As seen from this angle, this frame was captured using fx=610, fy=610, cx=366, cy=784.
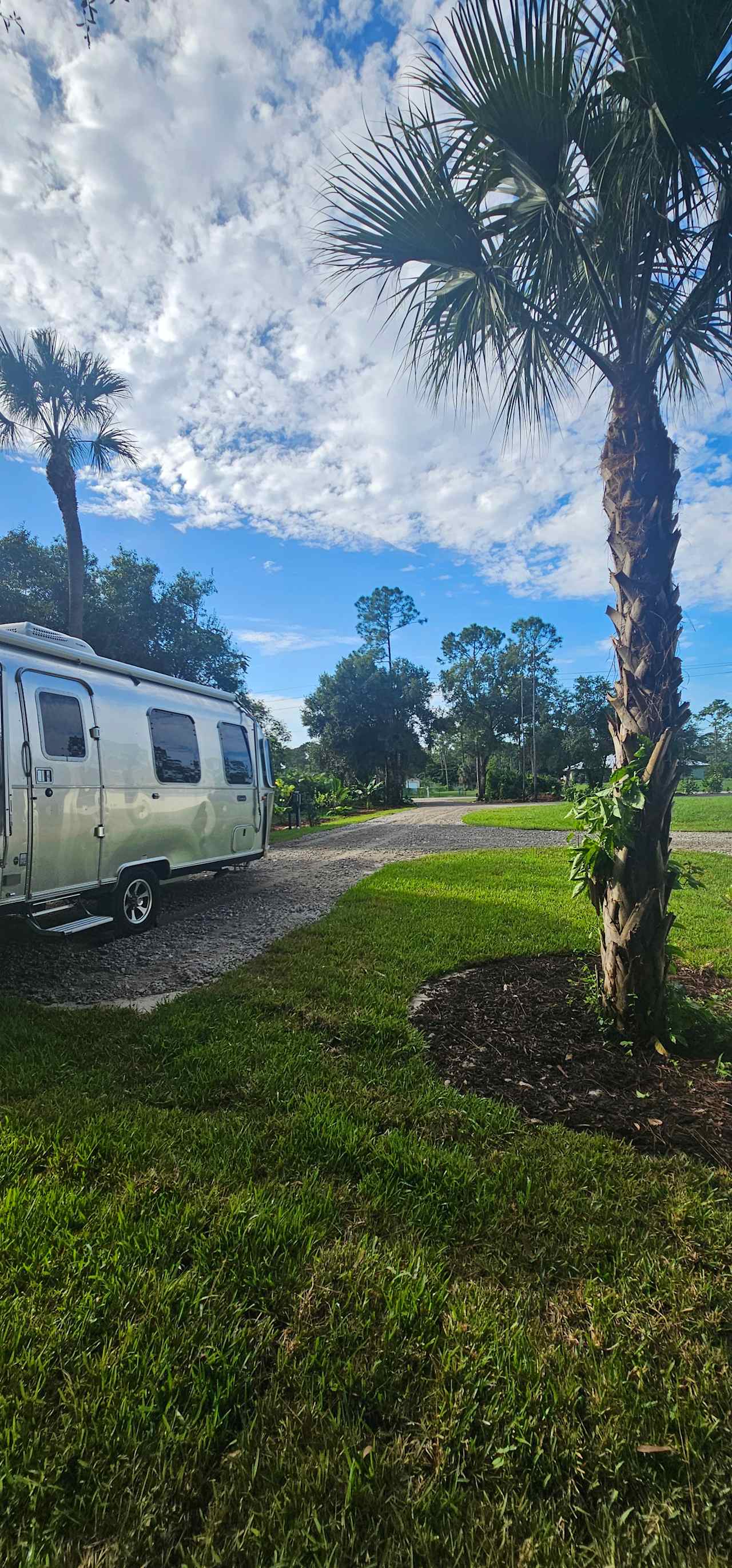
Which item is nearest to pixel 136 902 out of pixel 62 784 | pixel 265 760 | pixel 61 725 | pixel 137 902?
pixel 137 902

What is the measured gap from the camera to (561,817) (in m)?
13.9

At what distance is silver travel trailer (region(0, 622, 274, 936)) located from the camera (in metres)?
4.80

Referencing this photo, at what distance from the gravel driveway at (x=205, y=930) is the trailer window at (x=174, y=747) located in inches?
65.7

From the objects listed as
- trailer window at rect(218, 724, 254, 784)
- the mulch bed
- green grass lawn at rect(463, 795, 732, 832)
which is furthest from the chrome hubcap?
green grass lawn at rect(463, 795, 732, 832)

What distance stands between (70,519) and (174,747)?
975 cm

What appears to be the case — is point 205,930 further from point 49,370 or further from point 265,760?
point 49,370

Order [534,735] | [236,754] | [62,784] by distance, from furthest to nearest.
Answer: [534,735] < [236,754] < [62,784]

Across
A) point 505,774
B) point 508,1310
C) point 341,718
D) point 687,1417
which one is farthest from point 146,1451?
point 505,774

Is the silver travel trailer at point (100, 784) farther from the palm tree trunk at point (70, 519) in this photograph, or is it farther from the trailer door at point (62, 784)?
the palm tree trunk at point (70, 519)

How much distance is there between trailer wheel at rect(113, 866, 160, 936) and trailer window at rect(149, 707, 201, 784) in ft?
3.53

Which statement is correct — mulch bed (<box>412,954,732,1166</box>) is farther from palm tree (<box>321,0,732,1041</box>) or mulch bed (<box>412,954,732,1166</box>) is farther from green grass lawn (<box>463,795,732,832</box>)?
green grass lawn (<box>463,795,732,832</box>)

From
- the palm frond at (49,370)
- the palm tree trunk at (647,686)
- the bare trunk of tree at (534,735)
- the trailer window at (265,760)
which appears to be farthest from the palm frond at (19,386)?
the bare trunk of tree at (534,735)

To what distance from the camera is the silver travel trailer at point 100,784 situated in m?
4.80

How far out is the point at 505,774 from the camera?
42.5 meters
